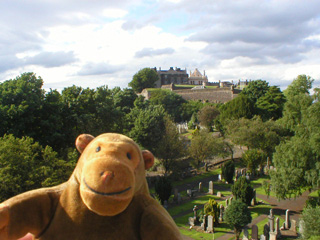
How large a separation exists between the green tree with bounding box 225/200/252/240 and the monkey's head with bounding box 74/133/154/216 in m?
12.1

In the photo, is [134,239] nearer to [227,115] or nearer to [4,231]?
[4,231]

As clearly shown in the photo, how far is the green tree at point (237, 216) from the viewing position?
1477 centimetres

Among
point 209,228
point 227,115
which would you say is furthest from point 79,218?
point 227,115

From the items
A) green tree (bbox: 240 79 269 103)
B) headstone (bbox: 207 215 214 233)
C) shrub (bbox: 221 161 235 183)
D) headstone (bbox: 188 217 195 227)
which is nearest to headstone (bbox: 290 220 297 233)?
headstone (bbox: 207 215 214 233)

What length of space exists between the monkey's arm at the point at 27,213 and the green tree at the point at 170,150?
68.9ft

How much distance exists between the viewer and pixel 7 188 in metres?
11.5

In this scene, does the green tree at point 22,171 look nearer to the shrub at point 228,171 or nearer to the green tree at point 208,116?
the shrub at point 228,171

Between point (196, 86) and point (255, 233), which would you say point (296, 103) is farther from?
point (196, 86)

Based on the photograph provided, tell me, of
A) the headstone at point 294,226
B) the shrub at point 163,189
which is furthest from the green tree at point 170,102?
the headstone at point 294,226

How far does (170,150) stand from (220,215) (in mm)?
8822

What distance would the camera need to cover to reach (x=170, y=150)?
83.1 ft

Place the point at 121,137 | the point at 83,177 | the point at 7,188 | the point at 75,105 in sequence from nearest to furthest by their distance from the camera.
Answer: the point at 83,177 → the point at 121,137 → the point at 7,188 → the point at 75,105

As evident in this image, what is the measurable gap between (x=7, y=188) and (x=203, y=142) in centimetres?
1941

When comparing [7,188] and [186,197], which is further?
[186,197]
